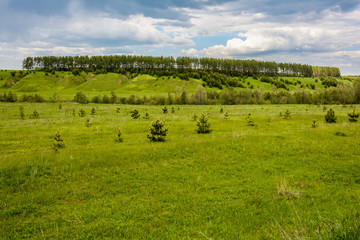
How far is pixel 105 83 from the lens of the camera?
16912 cm

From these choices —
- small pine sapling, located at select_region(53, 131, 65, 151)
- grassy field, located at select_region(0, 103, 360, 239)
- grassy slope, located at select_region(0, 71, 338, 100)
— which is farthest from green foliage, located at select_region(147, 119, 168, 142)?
grassy slope, located at select_region(0, 71, 338, 100)

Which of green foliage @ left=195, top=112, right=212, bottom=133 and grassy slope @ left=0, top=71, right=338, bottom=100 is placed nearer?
green foliage @ left=195, top=112, right=212, bottom=133

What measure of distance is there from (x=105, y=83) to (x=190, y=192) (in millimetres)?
172077

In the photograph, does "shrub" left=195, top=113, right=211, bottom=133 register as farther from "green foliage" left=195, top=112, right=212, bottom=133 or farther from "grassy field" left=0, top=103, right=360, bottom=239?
"grassy field" left=0, top=103, right=360, bottom=239

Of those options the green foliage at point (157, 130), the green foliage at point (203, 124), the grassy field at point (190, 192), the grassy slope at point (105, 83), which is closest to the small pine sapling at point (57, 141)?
the grassy field at point (190, 192)

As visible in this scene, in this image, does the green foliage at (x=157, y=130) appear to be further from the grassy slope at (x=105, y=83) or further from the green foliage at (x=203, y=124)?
the grassy slope at (x=105, y=83)

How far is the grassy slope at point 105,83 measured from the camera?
510ft

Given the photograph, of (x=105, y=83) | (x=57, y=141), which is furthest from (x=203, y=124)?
(x=105, y=83)

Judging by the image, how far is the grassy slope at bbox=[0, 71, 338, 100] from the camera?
15551cm

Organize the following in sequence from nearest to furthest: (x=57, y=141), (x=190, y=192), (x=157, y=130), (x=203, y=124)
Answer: (x=190, y=192)
(x=57, y=141)
(x=157, y=130)
(x=203, y=124)

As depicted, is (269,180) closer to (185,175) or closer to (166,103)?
(185,175)

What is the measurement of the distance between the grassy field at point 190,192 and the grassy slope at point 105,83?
13749 cm

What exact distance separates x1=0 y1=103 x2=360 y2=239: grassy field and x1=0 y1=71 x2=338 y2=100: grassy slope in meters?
137

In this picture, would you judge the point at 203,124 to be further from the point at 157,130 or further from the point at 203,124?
the point at 157,130
